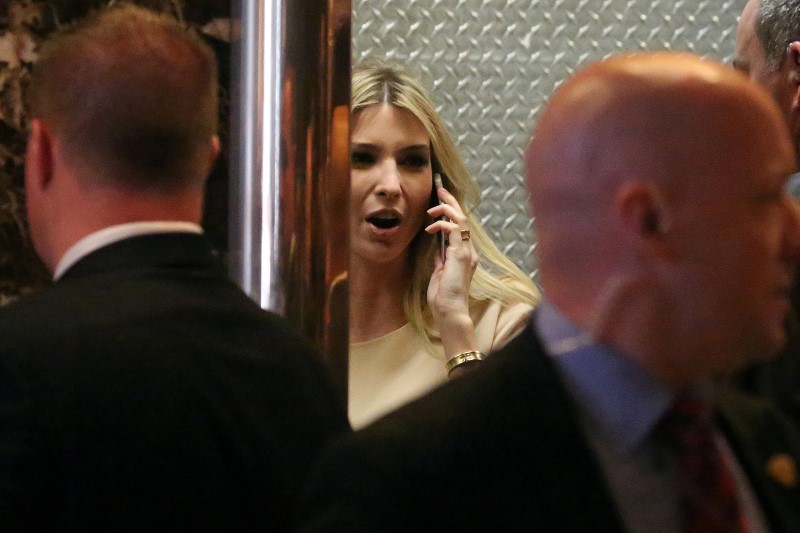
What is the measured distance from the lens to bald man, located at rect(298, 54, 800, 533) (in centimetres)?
85

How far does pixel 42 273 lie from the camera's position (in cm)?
143

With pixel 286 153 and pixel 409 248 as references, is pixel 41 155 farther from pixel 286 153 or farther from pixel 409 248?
pixel 409 248

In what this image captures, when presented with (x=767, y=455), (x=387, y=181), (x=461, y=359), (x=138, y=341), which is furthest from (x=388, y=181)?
(x=767, y=455)

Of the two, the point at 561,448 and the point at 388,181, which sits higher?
the point at 561,448

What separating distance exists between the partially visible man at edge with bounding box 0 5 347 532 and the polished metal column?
24 cm

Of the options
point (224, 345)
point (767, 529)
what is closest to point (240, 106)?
point (224, 345)

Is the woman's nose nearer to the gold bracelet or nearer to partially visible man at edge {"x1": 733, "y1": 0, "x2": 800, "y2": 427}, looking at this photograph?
the gold bracelet

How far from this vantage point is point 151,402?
1056mm

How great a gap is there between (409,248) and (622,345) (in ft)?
4.92

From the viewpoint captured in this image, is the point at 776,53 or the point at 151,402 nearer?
the point at 151,402

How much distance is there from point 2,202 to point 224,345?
1.42ft

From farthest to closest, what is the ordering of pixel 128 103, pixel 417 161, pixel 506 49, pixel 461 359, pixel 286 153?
1. pixel 506 49
2. pixel 417 161
3. pixel 461 359
4. pixel 286 153
5. pixel 128 103

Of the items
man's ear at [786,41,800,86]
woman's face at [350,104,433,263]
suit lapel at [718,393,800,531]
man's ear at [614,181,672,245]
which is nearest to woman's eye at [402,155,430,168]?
woman's face at [350,104,433,263]

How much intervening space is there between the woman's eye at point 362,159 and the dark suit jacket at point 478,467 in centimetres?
139
